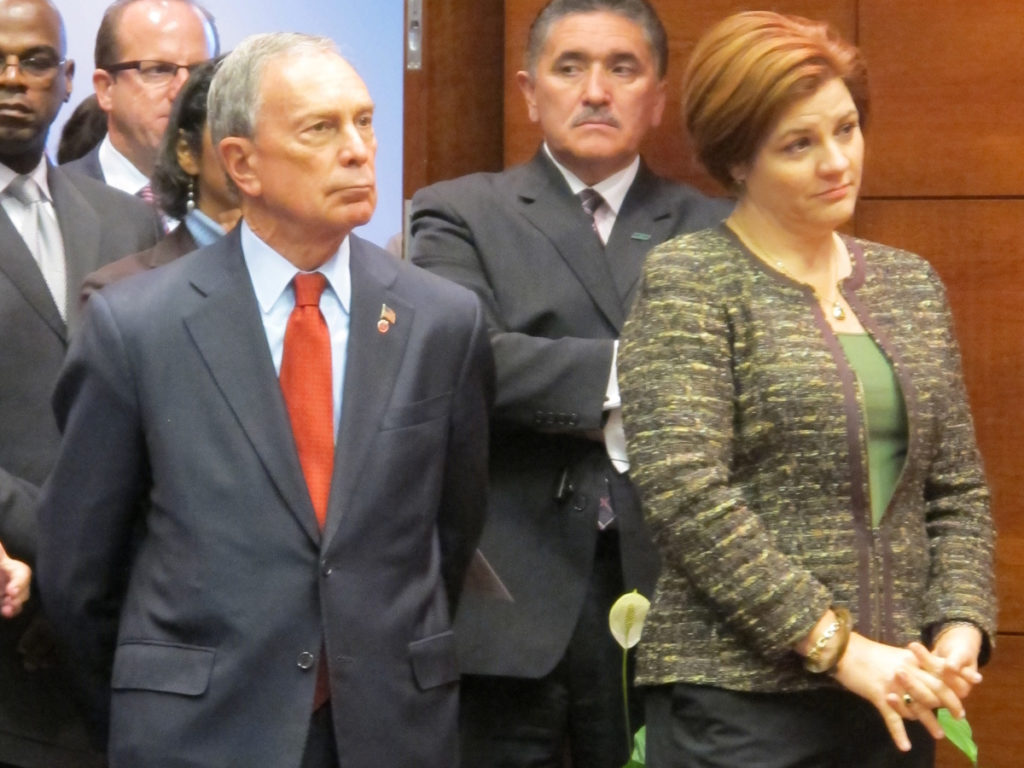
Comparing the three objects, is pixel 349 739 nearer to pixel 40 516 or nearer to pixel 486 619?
pixel 40 516

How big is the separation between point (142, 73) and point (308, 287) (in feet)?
6.29

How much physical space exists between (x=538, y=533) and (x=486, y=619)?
18 cm

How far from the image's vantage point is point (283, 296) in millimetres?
2385

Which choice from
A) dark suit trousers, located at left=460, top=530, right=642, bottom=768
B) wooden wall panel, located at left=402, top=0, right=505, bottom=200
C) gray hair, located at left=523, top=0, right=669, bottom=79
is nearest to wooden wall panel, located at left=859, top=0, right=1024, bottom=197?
gray hair, located at left=523, top=0, right=669, bottom=79

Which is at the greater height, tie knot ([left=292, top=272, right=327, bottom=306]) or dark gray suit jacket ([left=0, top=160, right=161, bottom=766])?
tie knot ([left=292, top=272, right=327, bottom=306])

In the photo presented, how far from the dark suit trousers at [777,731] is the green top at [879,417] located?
0.27 m

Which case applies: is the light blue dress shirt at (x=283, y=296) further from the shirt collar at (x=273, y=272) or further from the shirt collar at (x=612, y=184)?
the shirt collar at (x=612, y=184)

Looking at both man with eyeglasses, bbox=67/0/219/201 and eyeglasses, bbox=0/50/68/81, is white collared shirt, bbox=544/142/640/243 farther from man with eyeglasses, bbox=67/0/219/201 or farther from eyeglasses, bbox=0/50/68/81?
man with eyeglasses, bbox=67/0/219/201

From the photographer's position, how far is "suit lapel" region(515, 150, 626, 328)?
3.09 meters

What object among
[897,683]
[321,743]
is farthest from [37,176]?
[897,683]

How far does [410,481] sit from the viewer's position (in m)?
2.35

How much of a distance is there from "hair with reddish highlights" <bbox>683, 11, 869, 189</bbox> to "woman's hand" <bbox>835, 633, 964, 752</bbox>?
29.5 inches

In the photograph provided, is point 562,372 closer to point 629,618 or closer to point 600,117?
point 629,618

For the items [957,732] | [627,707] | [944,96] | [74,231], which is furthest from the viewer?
[944,96]
